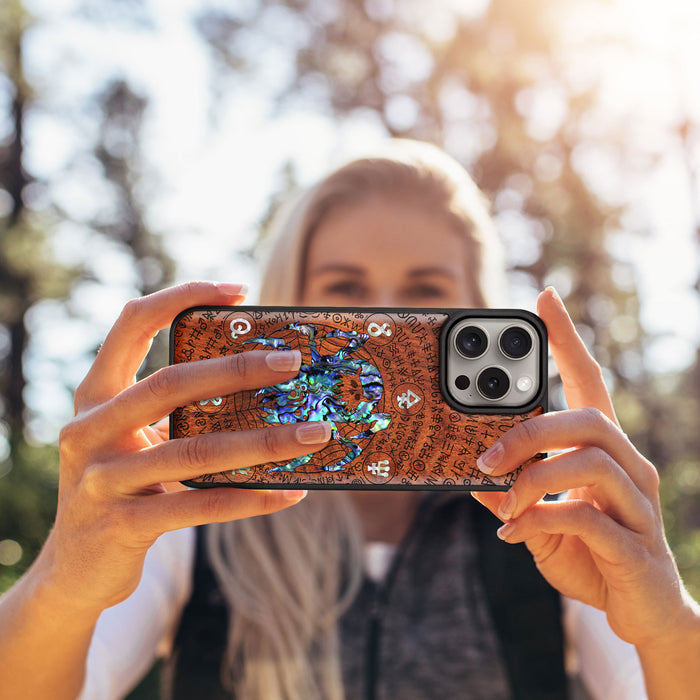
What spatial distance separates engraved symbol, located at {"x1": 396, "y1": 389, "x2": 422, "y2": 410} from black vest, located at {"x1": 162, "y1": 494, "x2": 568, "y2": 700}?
3.69 feet

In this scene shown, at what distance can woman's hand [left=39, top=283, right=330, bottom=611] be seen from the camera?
1.22 metres

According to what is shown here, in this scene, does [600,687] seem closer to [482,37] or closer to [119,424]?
[119,424]

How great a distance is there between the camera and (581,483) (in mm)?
1230

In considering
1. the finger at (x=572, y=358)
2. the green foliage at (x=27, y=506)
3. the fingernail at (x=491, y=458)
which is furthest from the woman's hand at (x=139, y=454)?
the green foliage at (x=27, y=506)

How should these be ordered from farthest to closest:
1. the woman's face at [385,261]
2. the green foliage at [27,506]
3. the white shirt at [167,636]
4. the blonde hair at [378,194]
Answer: the green foliage at [27,506] < the blonde hair at [378,194] < the woman's face at [385,261] < the white shirt at [167,636]

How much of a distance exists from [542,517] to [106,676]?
1389 mm

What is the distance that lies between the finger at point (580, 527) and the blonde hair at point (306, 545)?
4.14 ft

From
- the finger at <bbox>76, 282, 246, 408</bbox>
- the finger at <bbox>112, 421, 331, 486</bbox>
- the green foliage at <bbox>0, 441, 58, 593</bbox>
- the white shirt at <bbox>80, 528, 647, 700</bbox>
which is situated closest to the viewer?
the finger at <bbox>112, 421, 331, 486</bbox>

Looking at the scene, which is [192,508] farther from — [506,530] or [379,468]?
[506,530]

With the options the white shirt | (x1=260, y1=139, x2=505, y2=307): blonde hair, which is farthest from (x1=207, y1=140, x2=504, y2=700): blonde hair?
the white shirt

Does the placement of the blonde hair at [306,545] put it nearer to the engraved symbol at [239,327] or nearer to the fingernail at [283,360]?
the engraved symbol at [239,327]

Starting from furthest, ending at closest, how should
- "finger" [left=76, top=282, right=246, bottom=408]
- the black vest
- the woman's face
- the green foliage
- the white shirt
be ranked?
the green foliage → the woman's face → the black vest → the white shirt → "finger" [left=76, top=282, right=246, bottom=408]

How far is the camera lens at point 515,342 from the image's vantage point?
1.38m

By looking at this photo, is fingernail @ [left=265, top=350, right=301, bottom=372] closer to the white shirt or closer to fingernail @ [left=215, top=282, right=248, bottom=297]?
fingernail @ [left=215, top=282, right=248, bottom=297]
